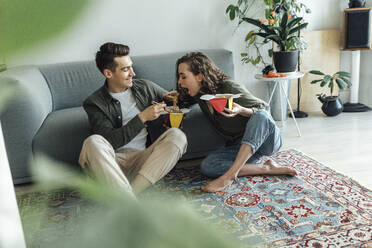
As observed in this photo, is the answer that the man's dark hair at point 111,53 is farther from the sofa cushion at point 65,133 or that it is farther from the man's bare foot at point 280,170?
the man's bare foot at point 280,170

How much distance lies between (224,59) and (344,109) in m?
1.31

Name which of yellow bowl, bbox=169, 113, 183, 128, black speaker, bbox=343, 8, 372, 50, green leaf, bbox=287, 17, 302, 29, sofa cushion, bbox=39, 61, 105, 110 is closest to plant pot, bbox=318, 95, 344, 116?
black speaker, bbox=343, 8, 372, 50

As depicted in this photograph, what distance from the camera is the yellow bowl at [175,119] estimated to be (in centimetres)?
204

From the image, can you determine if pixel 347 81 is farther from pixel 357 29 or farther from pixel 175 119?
pixel 175 119

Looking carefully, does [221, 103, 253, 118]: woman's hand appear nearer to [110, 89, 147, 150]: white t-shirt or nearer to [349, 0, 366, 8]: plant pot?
[110, 89, 147, 150]: white t-shirt

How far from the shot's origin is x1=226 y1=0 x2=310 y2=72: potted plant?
2.92 metres

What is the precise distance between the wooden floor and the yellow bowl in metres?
0.93

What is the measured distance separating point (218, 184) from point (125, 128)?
1.87 feet

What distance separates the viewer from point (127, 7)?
2750 millimetres

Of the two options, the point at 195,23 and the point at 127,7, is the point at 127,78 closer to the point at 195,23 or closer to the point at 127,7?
the point at 127,7

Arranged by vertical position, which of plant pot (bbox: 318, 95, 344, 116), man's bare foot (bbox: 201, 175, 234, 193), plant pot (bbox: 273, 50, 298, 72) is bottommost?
man's bare foot (bbox: 201, 175, 234, 193)

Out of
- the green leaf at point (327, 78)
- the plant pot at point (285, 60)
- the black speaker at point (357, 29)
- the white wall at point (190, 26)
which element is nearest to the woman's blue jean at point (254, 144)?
the plant pot at point (285, 60)

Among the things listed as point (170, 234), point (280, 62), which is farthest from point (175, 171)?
point (170, 234)

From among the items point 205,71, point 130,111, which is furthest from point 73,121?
point 205,71
